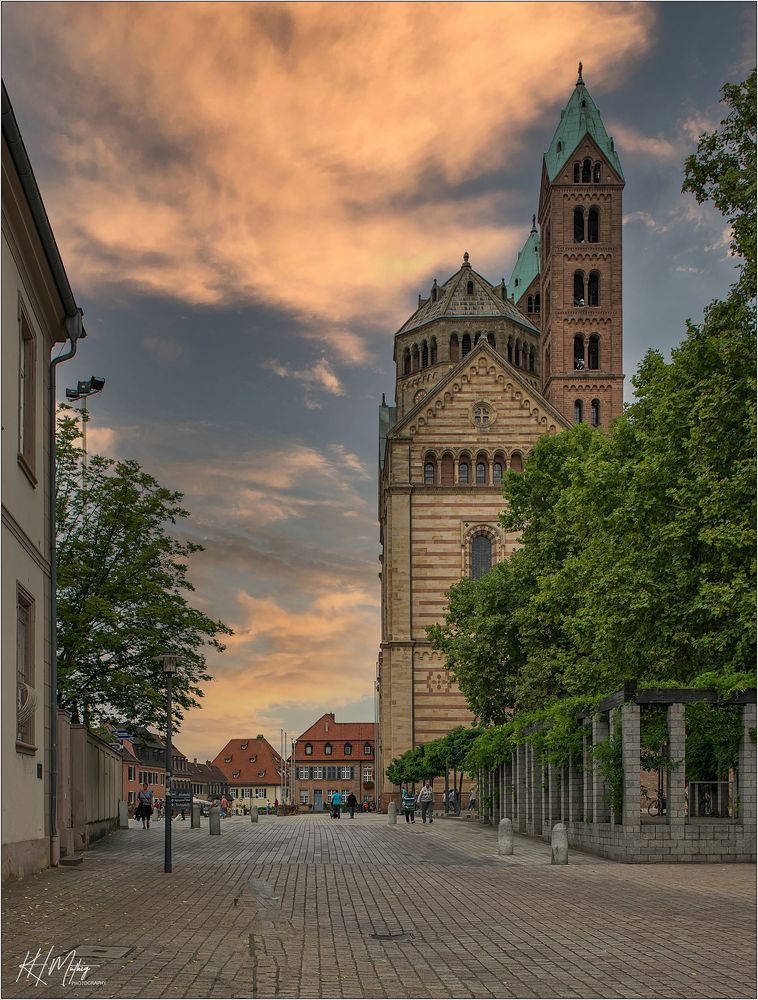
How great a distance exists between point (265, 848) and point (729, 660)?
37.1 ft

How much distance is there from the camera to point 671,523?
27.1 metres

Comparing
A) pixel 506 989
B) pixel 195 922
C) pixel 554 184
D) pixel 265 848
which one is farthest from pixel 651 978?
pixel 554 184

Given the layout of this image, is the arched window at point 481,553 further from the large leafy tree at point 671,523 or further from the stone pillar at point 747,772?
the stone pillar at point 747,772

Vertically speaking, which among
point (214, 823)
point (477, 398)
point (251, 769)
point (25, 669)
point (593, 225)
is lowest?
point (251, 769)

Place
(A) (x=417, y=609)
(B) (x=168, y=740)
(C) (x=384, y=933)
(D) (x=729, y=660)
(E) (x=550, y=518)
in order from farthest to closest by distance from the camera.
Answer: (A) (x=417, y=609) → (E) (x=550, y=518) → (D) (x=729, y=660) → (B) (x=168, y=740) → (C) (x=384, y=933)

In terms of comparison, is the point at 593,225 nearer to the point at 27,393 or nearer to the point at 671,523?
the point at 671,523

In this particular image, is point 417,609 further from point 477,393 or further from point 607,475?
point 607,475

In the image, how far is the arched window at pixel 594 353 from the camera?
85875mm

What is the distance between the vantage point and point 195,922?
1348 centimetres

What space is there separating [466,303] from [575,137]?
13.9 meters

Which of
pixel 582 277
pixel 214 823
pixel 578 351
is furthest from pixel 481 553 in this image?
pixel 214 823

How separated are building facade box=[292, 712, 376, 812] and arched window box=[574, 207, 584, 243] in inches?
3028

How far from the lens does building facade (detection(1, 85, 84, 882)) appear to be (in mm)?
17359

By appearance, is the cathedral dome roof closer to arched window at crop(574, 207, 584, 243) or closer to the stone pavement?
arched window at crop(574, 207, 584, 243)
